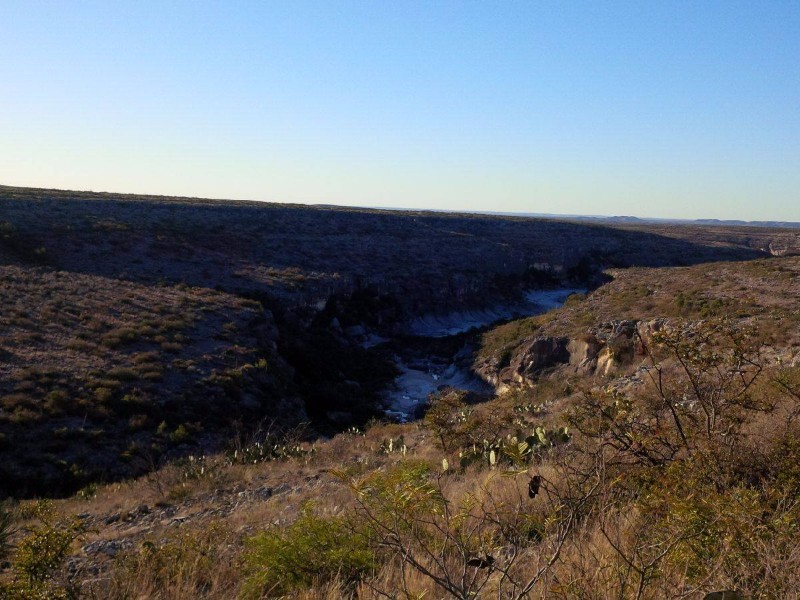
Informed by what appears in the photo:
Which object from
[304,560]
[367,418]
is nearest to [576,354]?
[367,418]

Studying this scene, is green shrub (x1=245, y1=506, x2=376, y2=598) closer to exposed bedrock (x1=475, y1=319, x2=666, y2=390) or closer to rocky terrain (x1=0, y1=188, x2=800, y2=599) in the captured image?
rocky terrain (x1=0, y1=188, x2=800, y2=599)

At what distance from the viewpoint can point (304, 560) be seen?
436cm

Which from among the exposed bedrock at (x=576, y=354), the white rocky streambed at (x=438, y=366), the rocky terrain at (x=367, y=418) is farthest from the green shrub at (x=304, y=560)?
the white rocky streambed at (x=438, y=366)

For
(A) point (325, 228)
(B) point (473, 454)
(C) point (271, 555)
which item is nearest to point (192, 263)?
(A) point (325, 228)

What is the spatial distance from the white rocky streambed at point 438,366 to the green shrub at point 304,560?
15.2m

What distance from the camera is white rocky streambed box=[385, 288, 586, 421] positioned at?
2211cm

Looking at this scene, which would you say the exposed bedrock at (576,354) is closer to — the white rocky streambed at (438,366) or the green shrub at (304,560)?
the white rocky streambed at (438,366)

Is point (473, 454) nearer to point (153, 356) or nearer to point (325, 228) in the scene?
point (153, 356)

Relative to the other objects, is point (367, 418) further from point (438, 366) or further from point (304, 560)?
point (304, 560)

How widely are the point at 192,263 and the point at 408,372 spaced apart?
1545 cm

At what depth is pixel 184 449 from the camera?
1462cm

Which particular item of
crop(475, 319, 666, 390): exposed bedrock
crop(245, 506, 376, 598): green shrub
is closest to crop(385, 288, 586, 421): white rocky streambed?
crop(475, 319, 666, 390): exposed bedrock

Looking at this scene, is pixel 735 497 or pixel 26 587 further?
pixel 735 497

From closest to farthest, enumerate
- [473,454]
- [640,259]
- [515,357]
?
[473,454] < [515,357] < [640,259]
